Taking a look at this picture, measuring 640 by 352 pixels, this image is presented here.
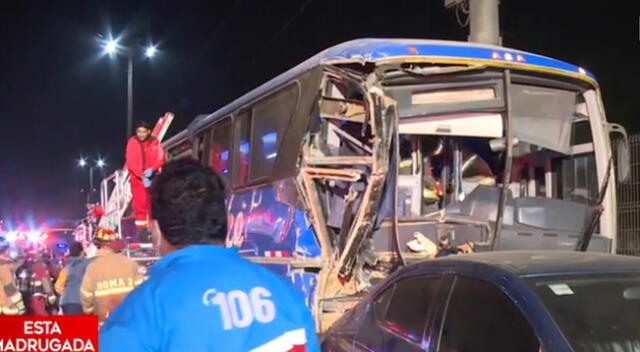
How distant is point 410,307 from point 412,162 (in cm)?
363

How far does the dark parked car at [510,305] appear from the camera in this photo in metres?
3.36

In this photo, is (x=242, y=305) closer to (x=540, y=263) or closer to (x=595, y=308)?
(x=595, y=308)

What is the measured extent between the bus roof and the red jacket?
14.6 feet

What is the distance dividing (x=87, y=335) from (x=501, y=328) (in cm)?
197

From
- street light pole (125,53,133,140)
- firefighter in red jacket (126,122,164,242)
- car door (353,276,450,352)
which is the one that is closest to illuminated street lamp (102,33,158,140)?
street light pole (125,53,133,140)

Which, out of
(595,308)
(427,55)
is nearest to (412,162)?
(427,55)

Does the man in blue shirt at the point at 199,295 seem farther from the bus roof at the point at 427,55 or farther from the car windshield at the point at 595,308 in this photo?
the bus roof at the point at 427,55

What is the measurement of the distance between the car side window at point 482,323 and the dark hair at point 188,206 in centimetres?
172

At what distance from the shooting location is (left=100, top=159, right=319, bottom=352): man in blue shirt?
2.03 meters

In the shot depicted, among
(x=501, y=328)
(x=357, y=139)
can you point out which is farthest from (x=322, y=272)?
(x=501, y=328)

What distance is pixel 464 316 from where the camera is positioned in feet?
12.4

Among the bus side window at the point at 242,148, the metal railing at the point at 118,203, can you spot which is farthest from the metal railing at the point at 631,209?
the metal railing at the point at 118,203

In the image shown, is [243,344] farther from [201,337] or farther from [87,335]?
[87,335]

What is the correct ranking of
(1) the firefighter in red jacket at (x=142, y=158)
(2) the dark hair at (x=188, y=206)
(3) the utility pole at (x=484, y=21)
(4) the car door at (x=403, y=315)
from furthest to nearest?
(3) the utility pole at (x=484, y=21)
(1) the firefighter in red jacket at (x=142, y=158)
(4) the car door at (x=403, y=315)
(2) the dark hair at (x=188, y=206)
